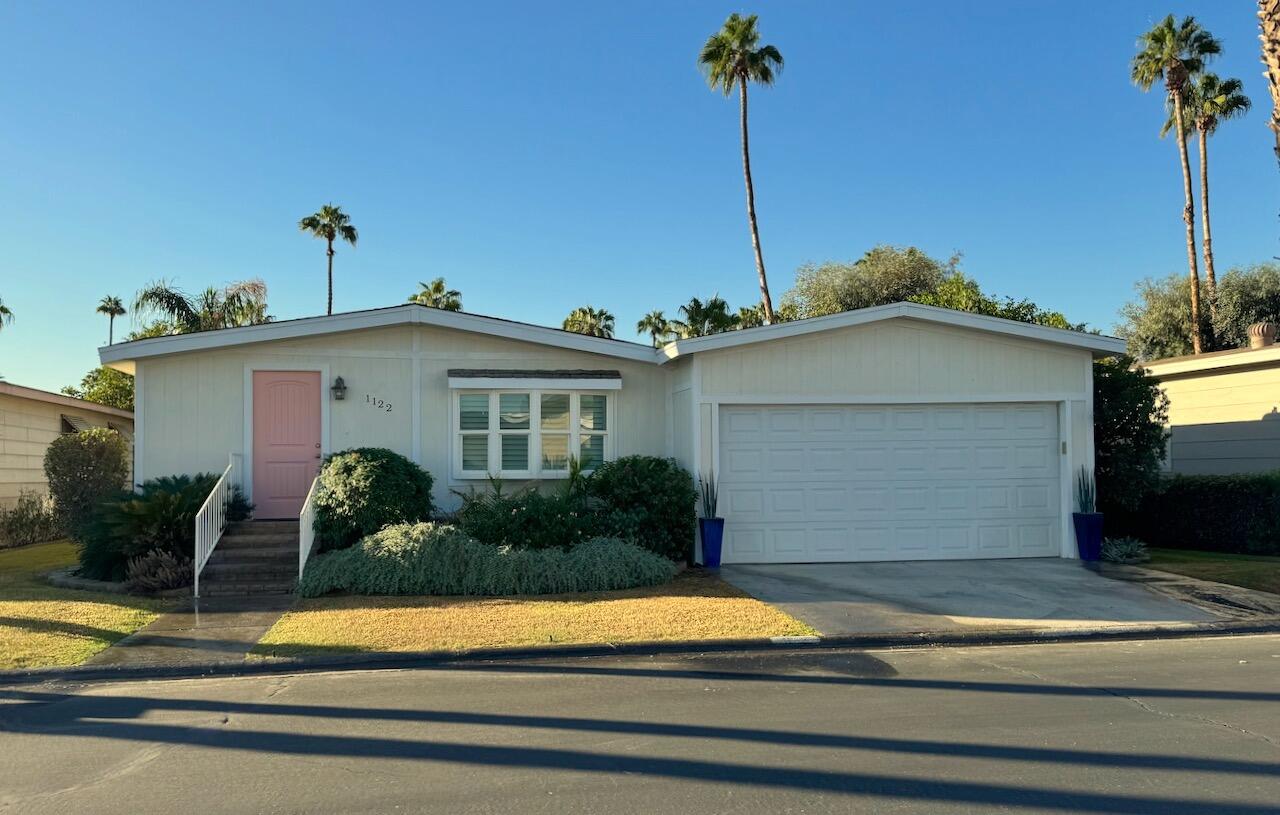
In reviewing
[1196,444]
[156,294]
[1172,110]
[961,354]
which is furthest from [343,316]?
[1172,110]

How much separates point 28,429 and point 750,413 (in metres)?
14.3

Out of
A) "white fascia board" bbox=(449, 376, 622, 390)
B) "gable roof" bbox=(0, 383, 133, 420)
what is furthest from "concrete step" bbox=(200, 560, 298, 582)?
"gable roof" bbox=(0, 383, 133, 420)

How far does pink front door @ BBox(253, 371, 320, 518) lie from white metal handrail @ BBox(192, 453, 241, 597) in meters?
0.28

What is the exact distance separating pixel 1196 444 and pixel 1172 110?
15.1m

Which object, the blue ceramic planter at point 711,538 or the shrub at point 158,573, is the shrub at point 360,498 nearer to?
the shrub at point 158,573

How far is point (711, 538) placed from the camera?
39.0 ft

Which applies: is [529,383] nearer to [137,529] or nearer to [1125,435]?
[137,529]

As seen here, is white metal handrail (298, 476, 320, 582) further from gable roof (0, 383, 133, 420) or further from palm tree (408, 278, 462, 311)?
palm tree (408, 278, 462, 311)

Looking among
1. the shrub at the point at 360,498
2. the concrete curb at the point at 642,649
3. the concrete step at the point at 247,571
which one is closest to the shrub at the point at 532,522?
the shrub at the point at 360,498

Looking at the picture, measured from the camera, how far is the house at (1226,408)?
15.7 m

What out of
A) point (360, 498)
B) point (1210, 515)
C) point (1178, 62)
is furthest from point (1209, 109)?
point (360, 498)

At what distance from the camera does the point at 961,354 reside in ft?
41.8

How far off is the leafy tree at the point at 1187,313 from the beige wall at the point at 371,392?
21808mm

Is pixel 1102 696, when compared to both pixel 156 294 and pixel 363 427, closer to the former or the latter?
pixel 363 427
